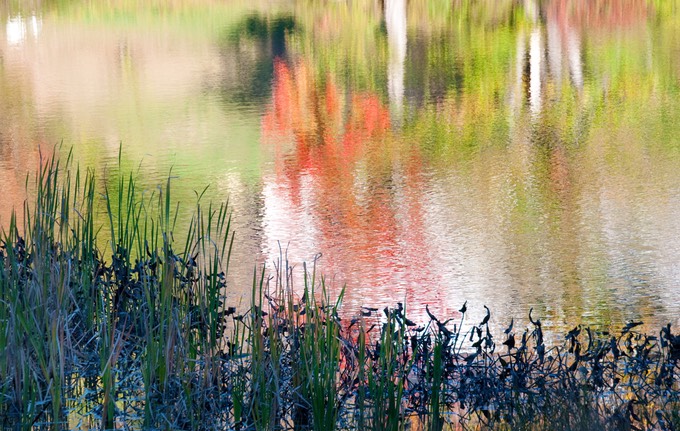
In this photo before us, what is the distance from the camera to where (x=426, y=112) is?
1166 cm

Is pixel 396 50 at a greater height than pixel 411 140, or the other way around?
pixel 396 50

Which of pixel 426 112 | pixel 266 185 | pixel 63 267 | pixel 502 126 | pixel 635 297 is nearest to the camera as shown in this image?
pixel 63 267

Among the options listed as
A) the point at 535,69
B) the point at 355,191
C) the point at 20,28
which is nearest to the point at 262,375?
the point at 355,191

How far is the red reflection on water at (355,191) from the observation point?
646 centimetres

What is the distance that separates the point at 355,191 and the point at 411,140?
1956mm

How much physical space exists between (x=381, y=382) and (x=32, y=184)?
594 cm

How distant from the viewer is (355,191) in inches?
337

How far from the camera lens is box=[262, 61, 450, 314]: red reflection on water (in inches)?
254

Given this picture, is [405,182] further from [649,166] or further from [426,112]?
[426,112]

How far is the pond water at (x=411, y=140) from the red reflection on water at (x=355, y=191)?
25 mm

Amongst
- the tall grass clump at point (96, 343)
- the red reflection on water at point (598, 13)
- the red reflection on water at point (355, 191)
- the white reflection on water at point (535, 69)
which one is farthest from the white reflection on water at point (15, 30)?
the tall grass clump at point (96, 343)

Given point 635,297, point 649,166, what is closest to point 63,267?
point 635,297

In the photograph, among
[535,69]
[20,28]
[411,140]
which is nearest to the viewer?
[411,140]

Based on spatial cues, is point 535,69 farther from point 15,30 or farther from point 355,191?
point 15,30
